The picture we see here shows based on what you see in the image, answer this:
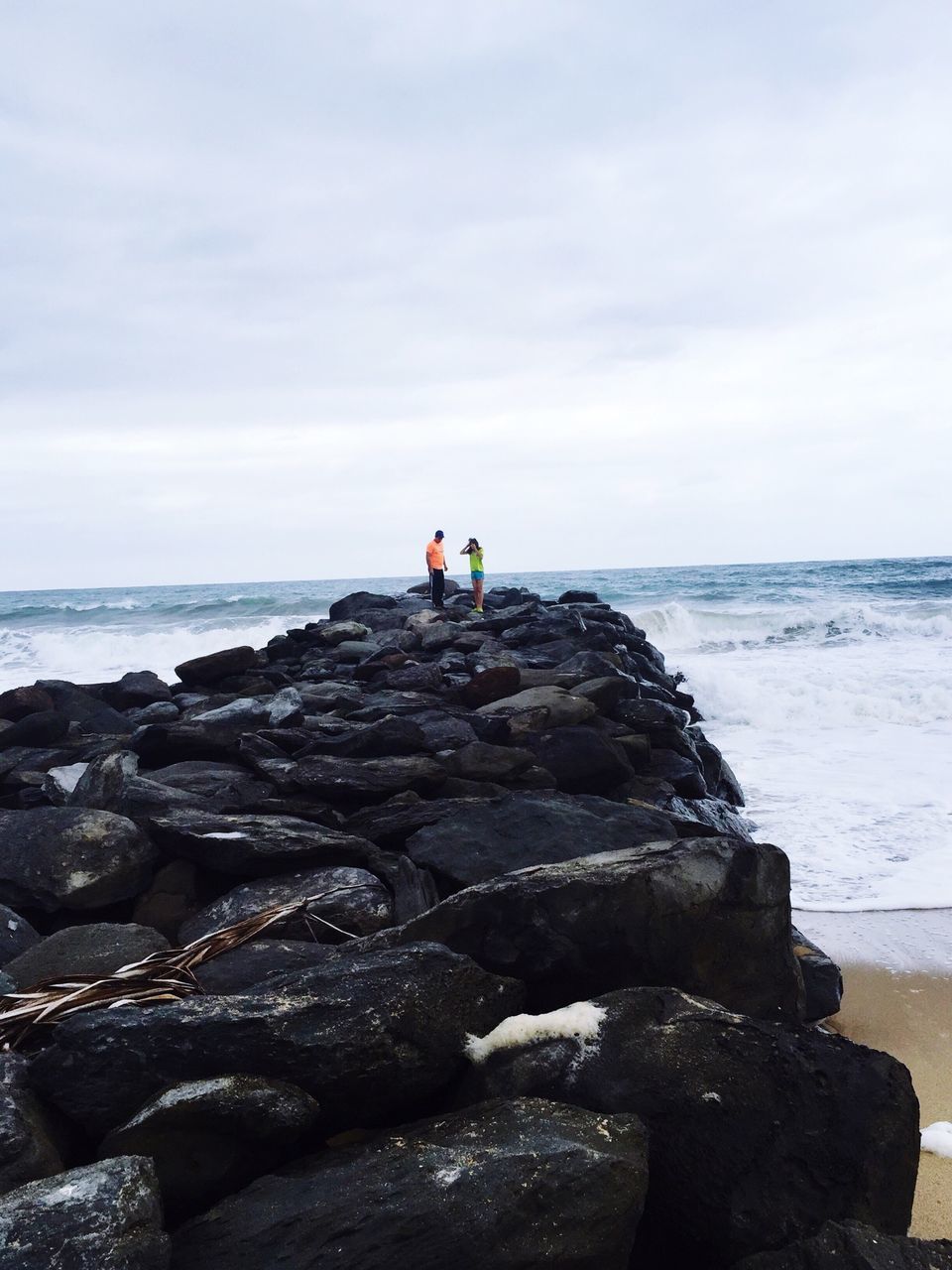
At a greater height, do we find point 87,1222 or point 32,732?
A: point 32,732

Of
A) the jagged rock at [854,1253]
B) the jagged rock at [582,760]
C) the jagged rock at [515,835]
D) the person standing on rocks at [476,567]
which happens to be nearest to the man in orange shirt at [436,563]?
the person standing on rocks at [476,567]

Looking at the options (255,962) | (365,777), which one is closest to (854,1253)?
(255,962)

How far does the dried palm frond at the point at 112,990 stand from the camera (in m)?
2.63

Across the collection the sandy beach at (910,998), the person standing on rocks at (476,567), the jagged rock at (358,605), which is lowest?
the sandy beach at (910,998)

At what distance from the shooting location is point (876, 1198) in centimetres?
216

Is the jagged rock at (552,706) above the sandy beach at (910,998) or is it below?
above

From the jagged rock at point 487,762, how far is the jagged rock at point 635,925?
2.10m

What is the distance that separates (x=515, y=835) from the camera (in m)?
4.03

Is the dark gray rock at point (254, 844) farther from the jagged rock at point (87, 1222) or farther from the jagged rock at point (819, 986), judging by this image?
the jagged rock at point (87, 1222)

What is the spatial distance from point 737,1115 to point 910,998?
287 centimetres

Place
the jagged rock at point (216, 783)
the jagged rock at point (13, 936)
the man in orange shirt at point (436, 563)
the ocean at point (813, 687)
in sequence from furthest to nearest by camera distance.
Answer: the man in orange shirt at point (436, 563), the ocean at point (813, 687), the jagged rock at point (216, 783), the jagged rock at point (13, 936)

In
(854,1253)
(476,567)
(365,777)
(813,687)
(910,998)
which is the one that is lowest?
(910,998)

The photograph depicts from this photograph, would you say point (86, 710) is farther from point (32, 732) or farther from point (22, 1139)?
point (22, 1139)

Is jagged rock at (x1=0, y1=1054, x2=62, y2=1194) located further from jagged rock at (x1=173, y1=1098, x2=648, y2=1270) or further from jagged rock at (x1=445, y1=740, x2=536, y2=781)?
jagged rock at (x1=445, y1=740, x2=536, y2=781)
